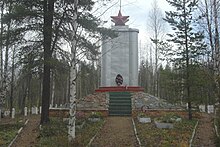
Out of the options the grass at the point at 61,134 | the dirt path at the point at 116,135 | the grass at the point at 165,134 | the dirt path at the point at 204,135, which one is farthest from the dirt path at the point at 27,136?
the dirt path at the point at 204,135

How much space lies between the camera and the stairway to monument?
68.9 ft

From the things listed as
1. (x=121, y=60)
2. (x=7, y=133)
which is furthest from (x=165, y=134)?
(x=121, y=60)

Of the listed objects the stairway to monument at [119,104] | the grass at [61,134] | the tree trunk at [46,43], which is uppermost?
the tree trunk at [46,43]

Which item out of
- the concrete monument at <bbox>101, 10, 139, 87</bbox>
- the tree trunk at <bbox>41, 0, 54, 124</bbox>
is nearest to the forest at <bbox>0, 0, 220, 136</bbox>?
the tree trunk at <bbox>41, 0, 54, 124</bbox>

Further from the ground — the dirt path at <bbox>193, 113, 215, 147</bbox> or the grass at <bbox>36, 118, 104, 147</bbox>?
the grass at <bbox>36, 118, 104, 147</bbox>

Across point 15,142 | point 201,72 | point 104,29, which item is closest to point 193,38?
point 201,72

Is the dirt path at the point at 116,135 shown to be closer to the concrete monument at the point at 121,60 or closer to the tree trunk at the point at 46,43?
the tree trunk at the point at 46,43

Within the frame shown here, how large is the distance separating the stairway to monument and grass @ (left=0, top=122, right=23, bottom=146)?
7125 millimetres

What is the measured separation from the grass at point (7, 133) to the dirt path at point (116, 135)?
3.52 metres

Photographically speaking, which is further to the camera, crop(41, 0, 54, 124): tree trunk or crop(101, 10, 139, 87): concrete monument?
crop(101, 10, 139, 87): concrete monument

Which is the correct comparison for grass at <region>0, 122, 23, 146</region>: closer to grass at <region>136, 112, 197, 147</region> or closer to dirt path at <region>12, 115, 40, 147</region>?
dirt path at <region>12, 115, 40, 147</region>

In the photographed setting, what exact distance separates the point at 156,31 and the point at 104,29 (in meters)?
20.6

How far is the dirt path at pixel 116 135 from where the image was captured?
11898 millimetres

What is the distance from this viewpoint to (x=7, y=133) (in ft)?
45.3
